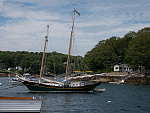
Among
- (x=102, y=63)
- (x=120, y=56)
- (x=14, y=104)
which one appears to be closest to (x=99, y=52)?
(x=102, y=63)

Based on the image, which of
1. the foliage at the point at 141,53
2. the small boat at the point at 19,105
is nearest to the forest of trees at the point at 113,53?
the foliage at the point at 141,53

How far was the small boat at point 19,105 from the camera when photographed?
32.0 meters

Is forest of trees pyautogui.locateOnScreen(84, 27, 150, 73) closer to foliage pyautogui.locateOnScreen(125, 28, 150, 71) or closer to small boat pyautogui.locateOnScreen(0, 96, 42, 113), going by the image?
foliage pyautogui.locateOnScreen(125, 28, 150, 71)

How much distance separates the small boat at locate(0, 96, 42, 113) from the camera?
3197cm

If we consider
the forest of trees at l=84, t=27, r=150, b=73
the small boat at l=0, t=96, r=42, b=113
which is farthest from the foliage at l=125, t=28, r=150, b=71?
the small boat at l=0, t=96, r=42, b=113

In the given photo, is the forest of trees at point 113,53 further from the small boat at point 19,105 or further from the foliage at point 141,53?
the small boat at point 19,105

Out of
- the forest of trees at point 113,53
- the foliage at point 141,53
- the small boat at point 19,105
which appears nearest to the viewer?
the small boat at point 19,105

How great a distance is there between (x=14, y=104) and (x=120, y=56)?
12574 cm

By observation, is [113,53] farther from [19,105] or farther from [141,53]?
[19,105]

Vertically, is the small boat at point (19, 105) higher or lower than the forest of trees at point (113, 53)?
lower

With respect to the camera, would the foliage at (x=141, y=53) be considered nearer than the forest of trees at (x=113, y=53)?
Yes

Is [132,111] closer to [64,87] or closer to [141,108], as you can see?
[141,108]

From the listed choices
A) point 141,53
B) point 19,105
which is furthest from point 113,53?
point 19,105

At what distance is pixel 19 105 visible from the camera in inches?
1272
